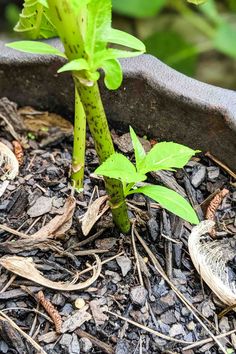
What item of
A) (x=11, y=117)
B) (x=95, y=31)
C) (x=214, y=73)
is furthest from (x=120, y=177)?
(x=214, y=73)

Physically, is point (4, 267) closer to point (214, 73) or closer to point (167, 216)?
point (167, 216)

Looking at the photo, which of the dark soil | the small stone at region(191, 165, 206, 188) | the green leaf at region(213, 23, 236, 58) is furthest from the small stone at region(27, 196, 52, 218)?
the green leaf at region(213, 23, 236, 58)

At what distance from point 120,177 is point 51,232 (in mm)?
173

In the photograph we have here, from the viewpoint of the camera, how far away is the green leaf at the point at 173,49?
1812 mm

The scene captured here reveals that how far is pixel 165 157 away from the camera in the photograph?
0.78 m

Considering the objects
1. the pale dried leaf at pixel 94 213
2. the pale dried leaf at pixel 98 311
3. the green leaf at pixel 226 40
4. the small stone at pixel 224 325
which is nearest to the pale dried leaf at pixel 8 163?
the pale dried leaf at pixel 94 213

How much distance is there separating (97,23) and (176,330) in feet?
1.20

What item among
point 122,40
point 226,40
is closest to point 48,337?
point 122,40

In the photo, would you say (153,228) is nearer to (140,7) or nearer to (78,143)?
(78,143)

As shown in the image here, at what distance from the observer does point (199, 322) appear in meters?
0.81

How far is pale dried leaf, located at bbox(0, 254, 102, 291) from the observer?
811 mm

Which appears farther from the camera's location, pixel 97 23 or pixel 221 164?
pixel 221 164

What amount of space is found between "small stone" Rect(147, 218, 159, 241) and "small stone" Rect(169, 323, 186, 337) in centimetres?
12

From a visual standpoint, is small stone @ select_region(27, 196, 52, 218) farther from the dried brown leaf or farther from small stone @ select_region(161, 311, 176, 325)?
small stone @ select_region(161, 311, 176, 325)
